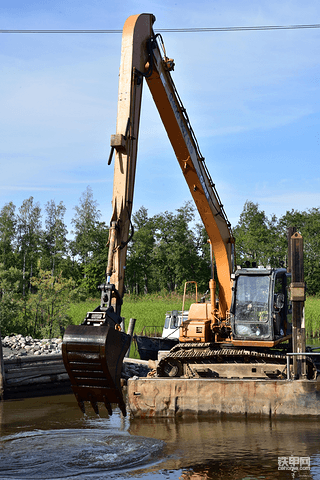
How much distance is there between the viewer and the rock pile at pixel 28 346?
17.9m

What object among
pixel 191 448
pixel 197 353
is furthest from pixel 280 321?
pixel 191 448

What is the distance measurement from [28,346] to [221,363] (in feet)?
28.8

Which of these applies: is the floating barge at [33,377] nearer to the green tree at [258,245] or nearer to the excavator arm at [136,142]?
the excavator arm at [136,142]

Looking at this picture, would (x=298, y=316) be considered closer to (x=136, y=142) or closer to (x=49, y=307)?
(x=136, y=142)

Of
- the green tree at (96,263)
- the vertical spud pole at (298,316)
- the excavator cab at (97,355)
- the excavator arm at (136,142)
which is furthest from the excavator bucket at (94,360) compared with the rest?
the green tree at (96,263)

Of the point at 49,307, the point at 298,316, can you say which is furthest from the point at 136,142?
the point at 49,307

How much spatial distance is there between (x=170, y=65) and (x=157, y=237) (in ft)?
175

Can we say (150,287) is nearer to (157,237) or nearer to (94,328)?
(157,237)

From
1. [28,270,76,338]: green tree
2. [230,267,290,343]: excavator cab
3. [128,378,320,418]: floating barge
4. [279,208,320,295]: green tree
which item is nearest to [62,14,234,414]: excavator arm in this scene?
[230,267,290,343]: excavator cab

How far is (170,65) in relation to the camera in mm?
11703

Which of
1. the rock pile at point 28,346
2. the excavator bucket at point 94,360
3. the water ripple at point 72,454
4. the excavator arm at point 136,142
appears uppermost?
the excavator arm at point 136,142

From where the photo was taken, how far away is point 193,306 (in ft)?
46.2

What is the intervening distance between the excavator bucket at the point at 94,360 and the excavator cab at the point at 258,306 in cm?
549

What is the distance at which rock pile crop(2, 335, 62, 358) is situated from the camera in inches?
703
